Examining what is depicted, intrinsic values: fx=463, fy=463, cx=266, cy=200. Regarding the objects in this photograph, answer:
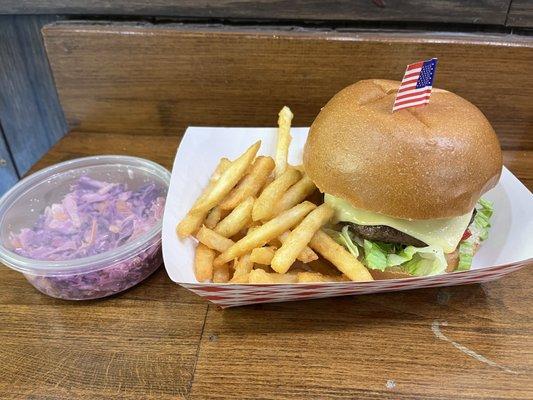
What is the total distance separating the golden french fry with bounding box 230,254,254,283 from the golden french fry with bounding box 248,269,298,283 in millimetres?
59

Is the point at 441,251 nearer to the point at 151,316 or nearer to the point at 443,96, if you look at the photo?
the point at 443,96

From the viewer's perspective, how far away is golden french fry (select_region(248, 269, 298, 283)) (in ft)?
4.00

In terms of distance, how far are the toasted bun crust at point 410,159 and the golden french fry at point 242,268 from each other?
0.31 m

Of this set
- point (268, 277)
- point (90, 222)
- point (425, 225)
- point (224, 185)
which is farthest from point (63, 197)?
point (425, 225)

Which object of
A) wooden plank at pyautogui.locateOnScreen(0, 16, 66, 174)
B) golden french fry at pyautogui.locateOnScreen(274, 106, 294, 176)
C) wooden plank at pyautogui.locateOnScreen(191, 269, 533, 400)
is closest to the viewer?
wooden plank at pyautogui.locateOnScreen(191, 269, 533, 400)

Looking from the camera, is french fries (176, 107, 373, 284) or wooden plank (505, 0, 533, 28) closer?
french fries (176, 107, 373, 284)

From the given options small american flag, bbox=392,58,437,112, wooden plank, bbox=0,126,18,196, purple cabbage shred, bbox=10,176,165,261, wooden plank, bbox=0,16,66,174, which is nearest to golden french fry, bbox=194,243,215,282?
purple cabbage shred, bbox=10,176,165,261

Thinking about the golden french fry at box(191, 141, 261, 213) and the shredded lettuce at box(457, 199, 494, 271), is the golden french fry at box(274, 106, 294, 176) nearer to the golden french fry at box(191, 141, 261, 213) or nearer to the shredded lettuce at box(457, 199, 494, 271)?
the golden french fry at box(191, 141, 261, 213)

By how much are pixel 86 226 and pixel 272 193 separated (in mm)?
634

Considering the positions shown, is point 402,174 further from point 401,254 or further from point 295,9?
point 295,9

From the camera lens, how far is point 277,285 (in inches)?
46.8

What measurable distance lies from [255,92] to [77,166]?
0.86m

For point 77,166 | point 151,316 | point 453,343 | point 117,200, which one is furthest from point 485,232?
point 77,166

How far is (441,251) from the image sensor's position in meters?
1.39
